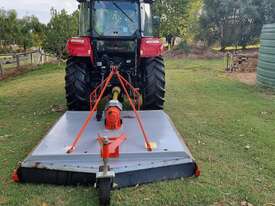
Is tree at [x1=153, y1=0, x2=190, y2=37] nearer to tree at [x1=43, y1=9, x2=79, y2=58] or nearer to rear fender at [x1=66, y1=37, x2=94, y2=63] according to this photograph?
tree at [x1=43, y1=9, x2=79, y2=58]

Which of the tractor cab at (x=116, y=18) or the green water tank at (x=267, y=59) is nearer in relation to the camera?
the tractor cab at (x=116, y=18)

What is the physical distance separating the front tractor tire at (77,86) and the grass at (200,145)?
1.64ft

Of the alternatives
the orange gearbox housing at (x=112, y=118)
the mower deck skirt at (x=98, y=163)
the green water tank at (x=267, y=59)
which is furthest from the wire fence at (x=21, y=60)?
the mower deck skirt at (x=98, y=163)

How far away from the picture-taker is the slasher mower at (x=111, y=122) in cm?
345

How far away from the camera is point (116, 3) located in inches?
230

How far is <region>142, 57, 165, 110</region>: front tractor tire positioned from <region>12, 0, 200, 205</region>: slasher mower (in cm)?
2

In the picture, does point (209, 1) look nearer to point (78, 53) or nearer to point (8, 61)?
point (8, 61)

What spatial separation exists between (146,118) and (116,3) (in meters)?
2.20

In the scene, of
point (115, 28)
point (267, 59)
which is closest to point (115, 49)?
point (115, 28)

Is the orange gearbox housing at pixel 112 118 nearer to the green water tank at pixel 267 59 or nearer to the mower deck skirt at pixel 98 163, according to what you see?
the mower deck skirt at pixel 98 163

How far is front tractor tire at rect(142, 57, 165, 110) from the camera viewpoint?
5918 mm

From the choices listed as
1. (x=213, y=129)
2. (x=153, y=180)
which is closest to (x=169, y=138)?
(x=153, y=180)

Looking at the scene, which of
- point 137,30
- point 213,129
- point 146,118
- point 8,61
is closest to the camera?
point 146,118

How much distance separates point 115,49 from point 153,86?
2.69 feet
